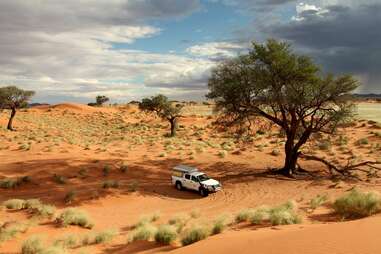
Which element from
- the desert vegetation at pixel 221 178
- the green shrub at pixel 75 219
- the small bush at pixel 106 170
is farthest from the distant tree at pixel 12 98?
the green shrub at pixel 75 219

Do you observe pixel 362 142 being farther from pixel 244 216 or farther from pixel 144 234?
pixel 144 234

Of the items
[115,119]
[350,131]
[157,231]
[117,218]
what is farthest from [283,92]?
[115,119]

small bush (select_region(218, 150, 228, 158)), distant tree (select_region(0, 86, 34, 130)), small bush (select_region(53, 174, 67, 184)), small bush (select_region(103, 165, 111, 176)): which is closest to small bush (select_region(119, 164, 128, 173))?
small bush (select_region(103, 165, 111, 176))

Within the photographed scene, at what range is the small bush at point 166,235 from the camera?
16.2 metres

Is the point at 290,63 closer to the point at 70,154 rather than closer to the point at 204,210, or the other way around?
the point at 204,210

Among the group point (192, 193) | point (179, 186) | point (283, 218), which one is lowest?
point (192, 193)

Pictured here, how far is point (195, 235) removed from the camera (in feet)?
50.9

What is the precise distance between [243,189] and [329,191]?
5505 mm

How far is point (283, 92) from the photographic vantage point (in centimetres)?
Result: 3412

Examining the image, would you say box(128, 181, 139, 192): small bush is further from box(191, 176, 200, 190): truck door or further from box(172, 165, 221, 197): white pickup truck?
box(191, 176, 200, 190): truck door

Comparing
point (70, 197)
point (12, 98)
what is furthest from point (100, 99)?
point (70, 197)

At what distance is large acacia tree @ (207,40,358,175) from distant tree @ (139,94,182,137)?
97.0 ft

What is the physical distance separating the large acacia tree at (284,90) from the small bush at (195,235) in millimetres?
19442

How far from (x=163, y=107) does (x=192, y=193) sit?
3830 cm
